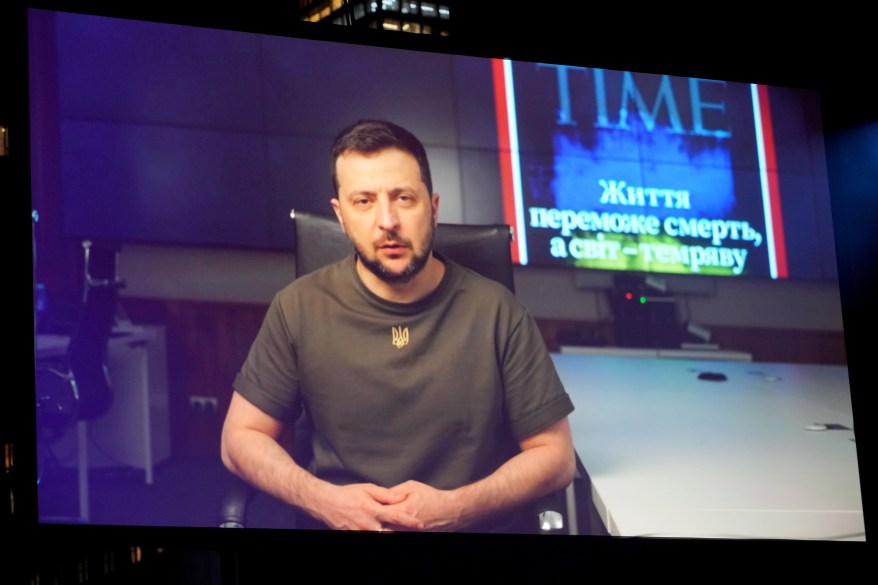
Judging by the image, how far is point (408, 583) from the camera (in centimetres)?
369

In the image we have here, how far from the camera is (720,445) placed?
10.2ft

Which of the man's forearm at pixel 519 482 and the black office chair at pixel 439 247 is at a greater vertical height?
the black office chair at pixel 439 247

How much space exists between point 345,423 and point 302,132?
0.98m

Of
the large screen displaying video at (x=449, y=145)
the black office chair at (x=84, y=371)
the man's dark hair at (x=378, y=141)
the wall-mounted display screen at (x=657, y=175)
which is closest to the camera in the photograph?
the black office chair at (x=84, y=371)

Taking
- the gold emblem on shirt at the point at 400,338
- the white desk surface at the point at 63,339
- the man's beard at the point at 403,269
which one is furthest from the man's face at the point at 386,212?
the white desk surface at the point at 63,339

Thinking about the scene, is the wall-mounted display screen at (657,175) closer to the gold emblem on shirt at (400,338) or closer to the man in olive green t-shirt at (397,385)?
the man in olive green t-shirt at (397,385)

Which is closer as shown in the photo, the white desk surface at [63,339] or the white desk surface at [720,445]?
the white desk surface at [63,339]

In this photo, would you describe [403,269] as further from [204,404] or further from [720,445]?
[720,445]

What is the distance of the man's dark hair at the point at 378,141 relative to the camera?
3074mm

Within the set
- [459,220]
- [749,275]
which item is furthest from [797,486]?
[459,220]

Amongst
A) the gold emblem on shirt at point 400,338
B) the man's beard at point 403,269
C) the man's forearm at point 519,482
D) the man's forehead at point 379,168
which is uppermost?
the man's forehead at point 379,168

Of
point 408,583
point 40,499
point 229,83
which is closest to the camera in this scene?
point 40,499

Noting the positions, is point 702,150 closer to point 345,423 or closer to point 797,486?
A: point 797,486

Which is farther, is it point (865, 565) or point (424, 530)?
point (865, 565)
